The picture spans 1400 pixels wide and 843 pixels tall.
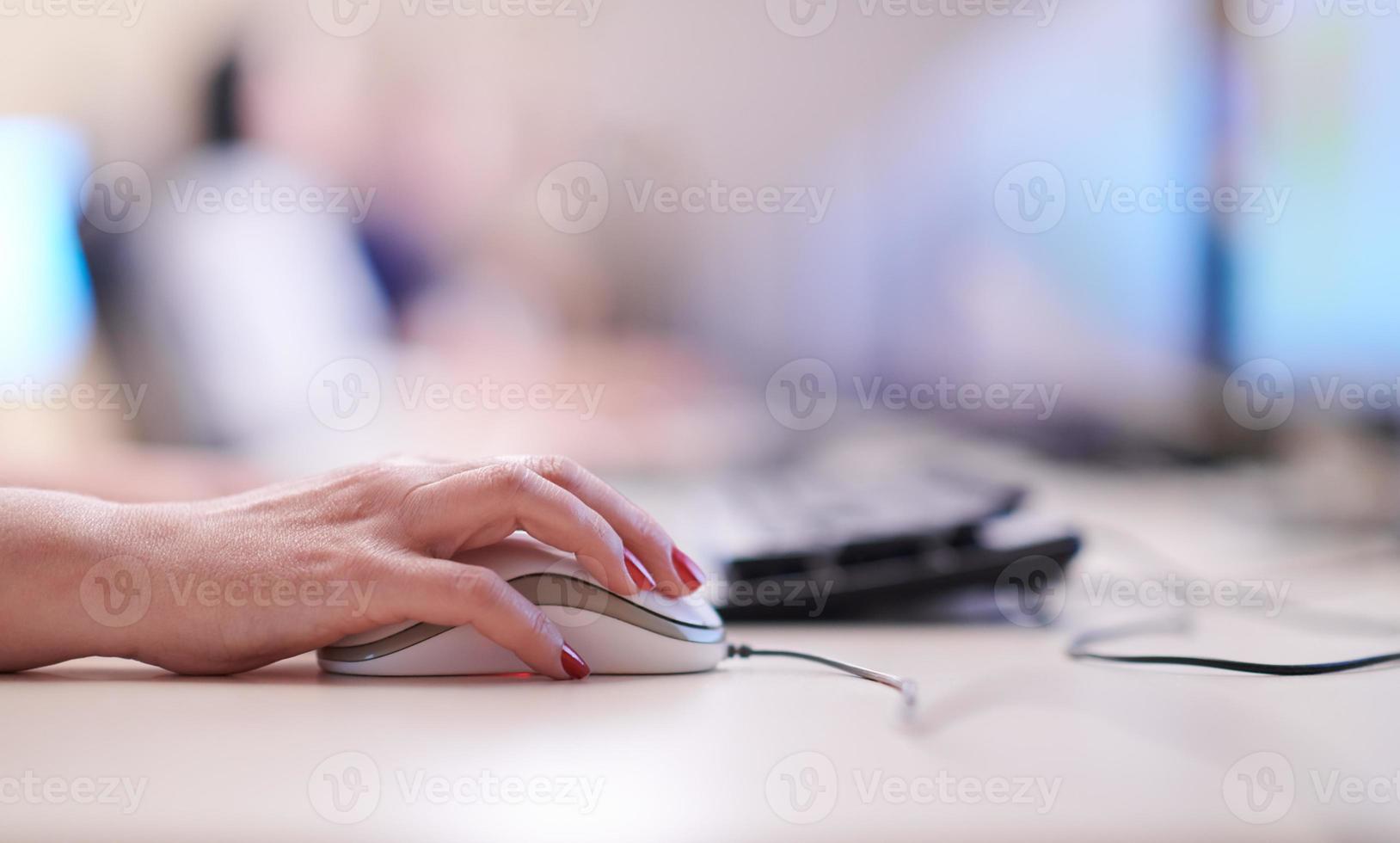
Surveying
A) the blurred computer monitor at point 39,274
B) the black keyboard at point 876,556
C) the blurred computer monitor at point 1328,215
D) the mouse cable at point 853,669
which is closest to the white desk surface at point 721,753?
the mouse cable at point 853,669

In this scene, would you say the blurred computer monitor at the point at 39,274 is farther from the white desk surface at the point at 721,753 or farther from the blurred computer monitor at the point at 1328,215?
the blurred computer monitor at the point at 1328,215

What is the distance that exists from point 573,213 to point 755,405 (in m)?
0.60

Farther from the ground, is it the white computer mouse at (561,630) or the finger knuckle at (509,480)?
the finger knuckle at (509,480)

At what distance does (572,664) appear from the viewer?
1.57 feet

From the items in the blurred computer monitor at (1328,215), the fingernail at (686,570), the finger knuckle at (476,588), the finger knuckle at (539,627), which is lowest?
the finger knuckle at (539,627)

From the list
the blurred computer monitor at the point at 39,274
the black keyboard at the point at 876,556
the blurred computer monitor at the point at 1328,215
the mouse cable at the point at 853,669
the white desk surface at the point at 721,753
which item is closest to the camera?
the white desk surface at the point at 721,753

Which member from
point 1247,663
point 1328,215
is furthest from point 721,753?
point 1328,215

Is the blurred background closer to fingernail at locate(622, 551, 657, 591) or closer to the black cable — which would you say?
the black cable

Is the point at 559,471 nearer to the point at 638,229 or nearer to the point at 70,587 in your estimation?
the point at 70,587

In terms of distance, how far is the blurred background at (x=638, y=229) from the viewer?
1.71 meters

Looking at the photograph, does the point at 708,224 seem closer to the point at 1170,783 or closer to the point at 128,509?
the point at 128,509

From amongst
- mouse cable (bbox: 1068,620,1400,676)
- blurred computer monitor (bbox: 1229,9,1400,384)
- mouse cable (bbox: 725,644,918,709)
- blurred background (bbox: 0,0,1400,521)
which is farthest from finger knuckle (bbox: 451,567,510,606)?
blurred background (bbox: 0,0,1400,521)

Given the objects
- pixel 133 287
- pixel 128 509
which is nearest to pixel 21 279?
pixel 133 287

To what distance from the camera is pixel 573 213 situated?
2143 mm
